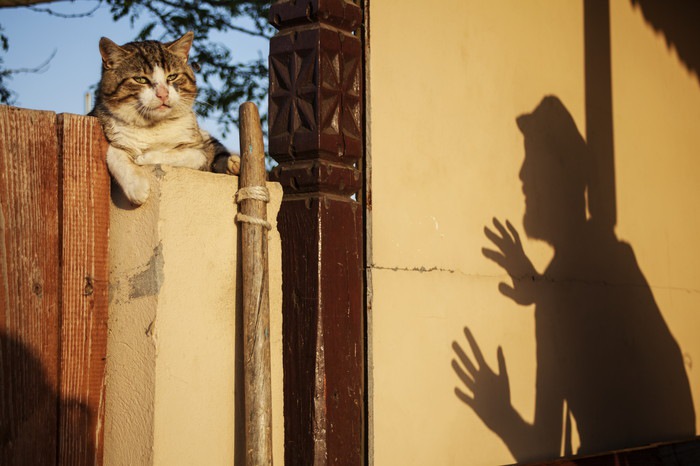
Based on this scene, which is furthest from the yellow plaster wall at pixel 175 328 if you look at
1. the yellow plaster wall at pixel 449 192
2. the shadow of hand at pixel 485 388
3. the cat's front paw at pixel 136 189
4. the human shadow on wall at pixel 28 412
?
the shadow of hand at pixel 485 388

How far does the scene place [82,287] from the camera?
2.61 metres

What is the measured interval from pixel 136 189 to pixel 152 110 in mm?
461

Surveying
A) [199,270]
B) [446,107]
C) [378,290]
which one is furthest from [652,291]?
[199,270]

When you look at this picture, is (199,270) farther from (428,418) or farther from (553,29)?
(553,29)

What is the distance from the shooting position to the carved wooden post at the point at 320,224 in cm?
292

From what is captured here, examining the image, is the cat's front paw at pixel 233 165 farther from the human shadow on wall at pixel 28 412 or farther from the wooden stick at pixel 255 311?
the human shadow on wall at pixel 28 412

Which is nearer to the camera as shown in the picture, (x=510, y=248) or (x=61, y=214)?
(x=61, y=214)

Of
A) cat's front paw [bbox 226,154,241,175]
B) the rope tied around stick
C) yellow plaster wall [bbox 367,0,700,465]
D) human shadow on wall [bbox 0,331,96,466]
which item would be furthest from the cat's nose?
human shadow on wall [bbox 0,331,96,466]

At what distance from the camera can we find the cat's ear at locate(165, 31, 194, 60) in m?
3.25

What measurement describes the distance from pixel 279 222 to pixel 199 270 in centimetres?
39

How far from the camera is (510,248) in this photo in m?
4.02

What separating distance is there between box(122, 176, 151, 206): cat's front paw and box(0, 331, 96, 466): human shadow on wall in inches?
21.1

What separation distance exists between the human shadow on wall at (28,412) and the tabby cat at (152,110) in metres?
0.71

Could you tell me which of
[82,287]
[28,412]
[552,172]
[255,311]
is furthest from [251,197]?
[552,172]
